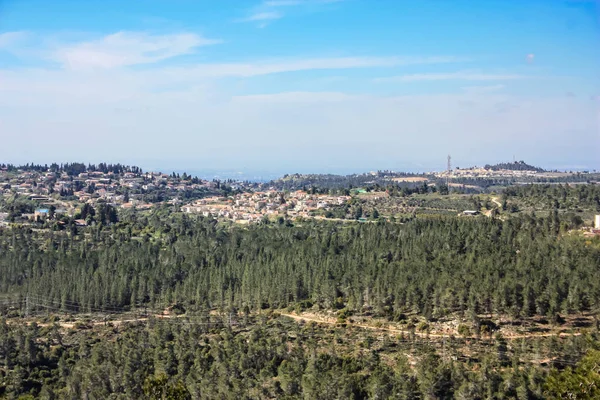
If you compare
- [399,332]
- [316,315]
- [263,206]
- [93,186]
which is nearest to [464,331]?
[399,332]

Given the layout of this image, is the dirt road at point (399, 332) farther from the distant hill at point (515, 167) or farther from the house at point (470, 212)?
the distant hill at point (515, 167)

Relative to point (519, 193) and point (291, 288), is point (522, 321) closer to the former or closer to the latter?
point (291, 288)

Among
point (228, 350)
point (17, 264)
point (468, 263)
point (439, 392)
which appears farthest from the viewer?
point (17, 264)

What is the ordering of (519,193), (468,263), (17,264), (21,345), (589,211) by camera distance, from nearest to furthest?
1. (21,345)
2. (468,263)
3. (17,264)
4. (589,211)
5. (519,193)

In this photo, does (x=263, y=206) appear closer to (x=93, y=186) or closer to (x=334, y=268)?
(x=93, y=186)

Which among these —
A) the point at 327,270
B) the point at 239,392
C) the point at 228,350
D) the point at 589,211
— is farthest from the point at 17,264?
the point at 589,211

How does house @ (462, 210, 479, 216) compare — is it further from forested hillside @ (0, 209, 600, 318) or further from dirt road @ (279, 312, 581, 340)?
dirt road @ (279, 312, 581, 340)

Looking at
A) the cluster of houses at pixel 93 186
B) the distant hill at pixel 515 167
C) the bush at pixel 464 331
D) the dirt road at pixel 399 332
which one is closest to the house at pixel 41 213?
the cluster of houses at pixel 93 186

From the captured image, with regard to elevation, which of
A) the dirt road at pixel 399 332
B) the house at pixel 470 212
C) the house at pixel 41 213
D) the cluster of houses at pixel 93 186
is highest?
the cluster of houses at pixel 93 186
